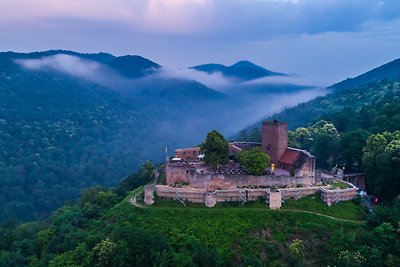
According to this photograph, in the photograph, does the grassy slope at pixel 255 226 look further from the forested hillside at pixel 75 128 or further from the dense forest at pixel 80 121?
the forested hillside at pixel 75 128

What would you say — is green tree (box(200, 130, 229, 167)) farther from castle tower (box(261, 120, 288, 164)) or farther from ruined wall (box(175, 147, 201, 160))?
ruined wall (box(175, 147, 201, 160))

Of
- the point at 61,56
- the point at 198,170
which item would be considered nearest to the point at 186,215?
the point at 198,170

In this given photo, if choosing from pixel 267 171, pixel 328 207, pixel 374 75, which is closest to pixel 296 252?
pixel 328 207

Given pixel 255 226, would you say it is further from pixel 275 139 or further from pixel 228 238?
pixel 275 139

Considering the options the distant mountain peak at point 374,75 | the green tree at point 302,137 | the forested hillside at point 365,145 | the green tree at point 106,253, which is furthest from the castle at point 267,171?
the distant mountain peak at point 374,75

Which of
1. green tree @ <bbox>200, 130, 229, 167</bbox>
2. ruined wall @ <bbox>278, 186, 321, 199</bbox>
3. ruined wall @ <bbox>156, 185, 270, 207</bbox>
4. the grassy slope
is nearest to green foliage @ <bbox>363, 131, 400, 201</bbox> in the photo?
the grassy slope
